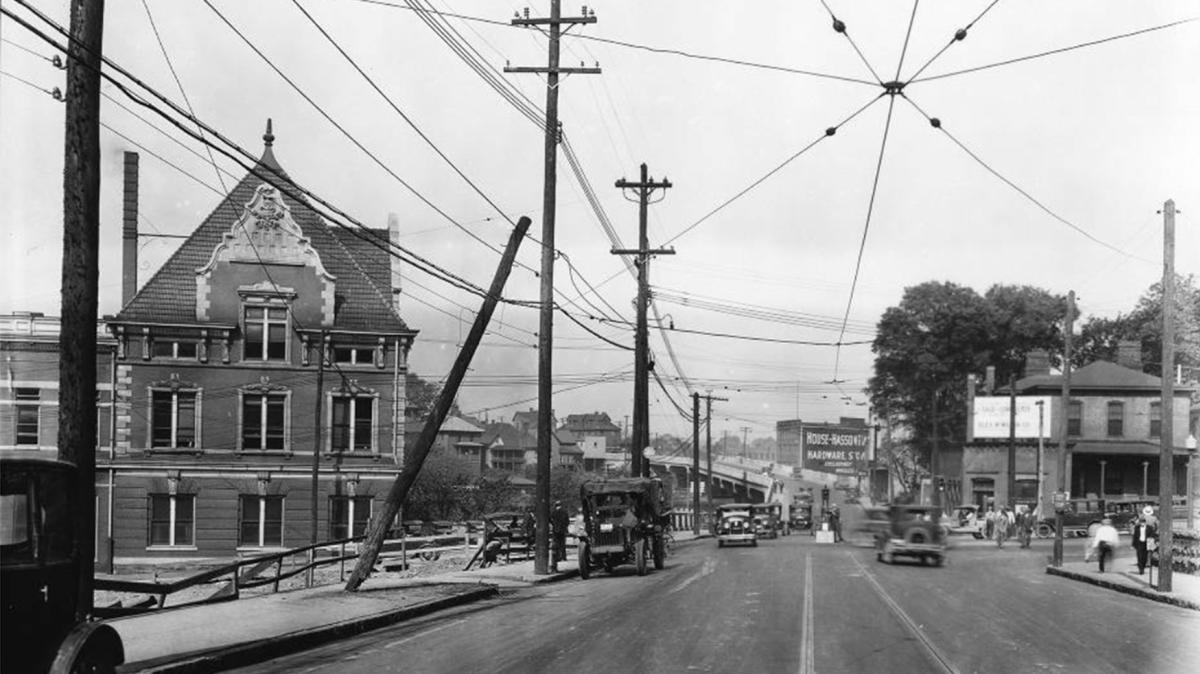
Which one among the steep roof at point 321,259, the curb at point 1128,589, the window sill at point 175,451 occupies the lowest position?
the curb at point 1128,589

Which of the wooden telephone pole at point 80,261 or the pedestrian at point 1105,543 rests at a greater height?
the wooden telephone pole at point 80,261

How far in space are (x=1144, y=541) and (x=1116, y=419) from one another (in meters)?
44.8

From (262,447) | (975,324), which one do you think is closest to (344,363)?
(262,447)

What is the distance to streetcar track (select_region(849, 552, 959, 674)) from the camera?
13422mm

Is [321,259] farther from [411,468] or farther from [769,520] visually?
[769,520]

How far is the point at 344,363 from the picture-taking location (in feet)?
143

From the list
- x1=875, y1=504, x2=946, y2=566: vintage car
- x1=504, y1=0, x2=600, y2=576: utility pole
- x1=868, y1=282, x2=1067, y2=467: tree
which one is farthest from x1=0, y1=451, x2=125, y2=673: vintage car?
x1=868, y1=282, x2=1067, y2=467: tree

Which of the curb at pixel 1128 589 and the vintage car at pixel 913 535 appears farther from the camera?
the curb at pixel 1128 589

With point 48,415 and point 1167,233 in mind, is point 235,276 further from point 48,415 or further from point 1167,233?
point 1167,233

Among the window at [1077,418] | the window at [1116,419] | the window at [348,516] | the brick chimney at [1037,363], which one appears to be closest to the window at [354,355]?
the window at [348,516]

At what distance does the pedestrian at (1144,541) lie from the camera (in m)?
28.5

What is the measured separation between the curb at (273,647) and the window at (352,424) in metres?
24.4

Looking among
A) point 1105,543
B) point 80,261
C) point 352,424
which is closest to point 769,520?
point 352,424

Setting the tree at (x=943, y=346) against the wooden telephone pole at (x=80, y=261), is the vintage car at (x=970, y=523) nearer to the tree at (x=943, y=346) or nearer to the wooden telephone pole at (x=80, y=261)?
the tree at (x=943, y=346)
